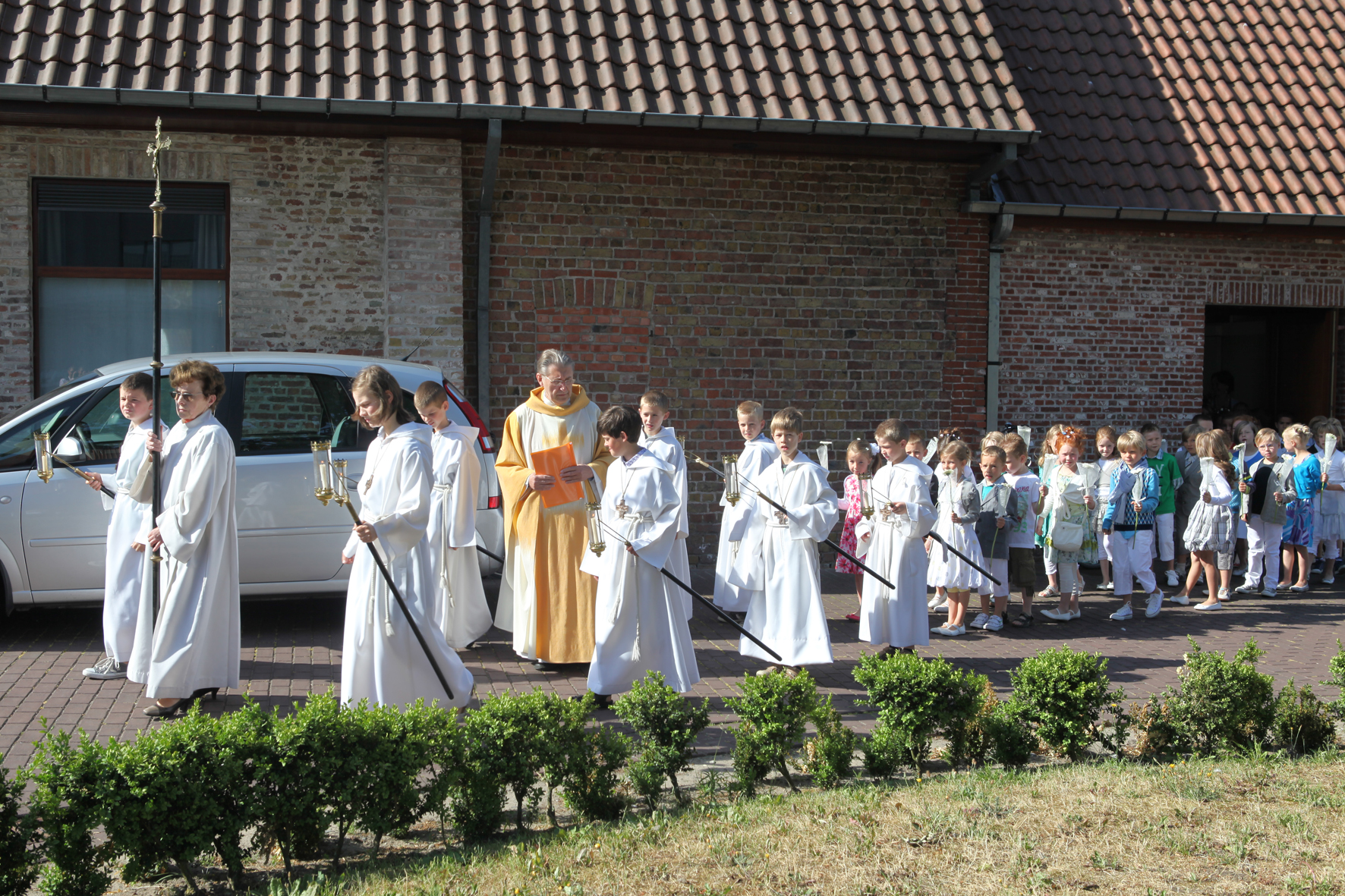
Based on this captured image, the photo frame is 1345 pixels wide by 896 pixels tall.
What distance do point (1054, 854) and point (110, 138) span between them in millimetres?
9509

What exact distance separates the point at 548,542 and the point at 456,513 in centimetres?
65

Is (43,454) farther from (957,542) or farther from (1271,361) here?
(1271,361)

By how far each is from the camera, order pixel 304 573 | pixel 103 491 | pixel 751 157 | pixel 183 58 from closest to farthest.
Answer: pixel 103 491 → pixel 304 573 → pixel 183 58 → pixel 751 157

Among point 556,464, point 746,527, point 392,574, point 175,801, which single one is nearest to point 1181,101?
point 746,527

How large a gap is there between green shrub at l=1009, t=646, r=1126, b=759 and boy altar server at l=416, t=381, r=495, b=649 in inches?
142

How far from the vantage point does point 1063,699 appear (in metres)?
5.35

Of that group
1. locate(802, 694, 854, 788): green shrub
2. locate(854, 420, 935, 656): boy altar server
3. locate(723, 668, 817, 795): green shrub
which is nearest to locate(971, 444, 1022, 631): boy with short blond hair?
locate(854, 420, 935, 656): boy altar server

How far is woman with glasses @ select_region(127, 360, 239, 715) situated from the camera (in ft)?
19.6

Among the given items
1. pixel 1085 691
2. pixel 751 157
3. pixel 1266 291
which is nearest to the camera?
pixel 1085 691

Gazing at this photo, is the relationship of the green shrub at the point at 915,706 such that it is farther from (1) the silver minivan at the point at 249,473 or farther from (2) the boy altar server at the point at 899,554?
(1) the silver minivan at the point at 249,473

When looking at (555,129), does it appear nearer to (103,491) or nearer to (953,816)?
(103,491)

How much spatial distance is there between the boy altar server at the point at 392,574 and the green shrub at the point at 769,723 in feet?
4.93

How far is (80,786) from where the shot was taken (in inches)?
149

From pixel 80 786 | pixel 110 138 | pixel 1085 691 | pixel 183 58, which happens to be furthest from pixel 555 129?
pixel 80 786
